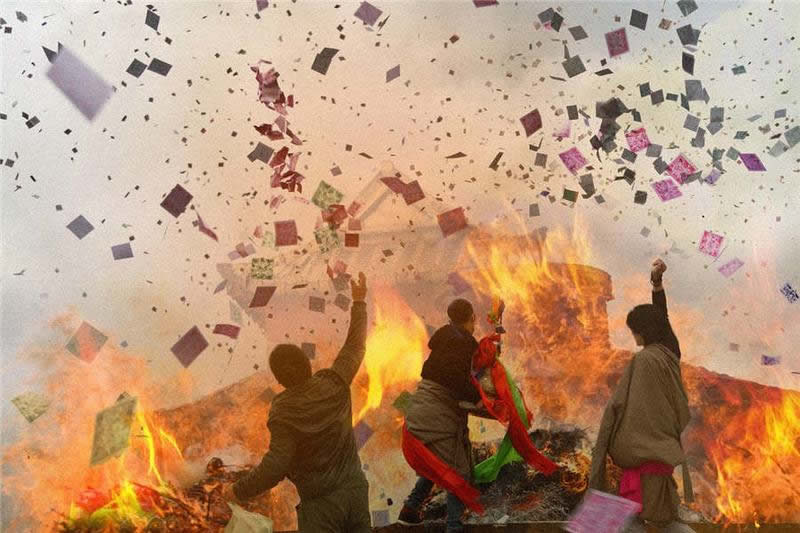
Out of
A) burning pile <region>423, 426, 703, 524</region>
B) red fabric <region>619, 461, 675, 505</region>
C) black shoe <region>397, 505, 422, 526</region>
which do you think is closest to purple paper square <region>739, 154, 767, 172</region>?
burning pile <region>423, 426, 703, 524</region>

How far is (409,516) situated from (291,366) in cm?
152

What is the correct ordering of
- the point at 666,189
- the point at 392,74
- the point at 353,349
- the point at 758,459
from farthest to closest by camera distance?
the point at 666,189
the point at 392,74
the point at 758,459
the point at 353,349

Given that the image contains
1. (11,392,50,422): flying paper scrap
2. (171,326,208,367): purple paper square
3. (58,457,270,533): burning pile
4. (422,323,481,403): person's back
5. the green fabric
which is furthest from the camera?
(171,326,208,367): purple paper square

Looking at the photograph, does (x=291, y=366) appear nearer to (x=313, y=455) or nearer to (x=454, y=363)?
(x=313, y=455)

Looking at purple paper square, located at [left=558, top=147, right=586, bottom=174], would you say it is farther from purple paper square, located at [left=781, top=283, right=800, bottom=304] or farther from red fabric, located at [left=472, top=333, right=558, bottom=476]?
purple paper square, located at [left=781, top=283, right=800, bottom=304]

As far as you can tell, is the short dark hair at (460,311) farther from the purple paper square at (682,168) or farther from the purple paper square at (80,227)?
the purple paper square at (80,227)

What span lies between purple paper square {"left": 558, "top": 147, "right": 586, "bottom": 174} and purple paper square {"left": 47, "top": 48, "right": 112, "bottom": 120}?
11.4 feet

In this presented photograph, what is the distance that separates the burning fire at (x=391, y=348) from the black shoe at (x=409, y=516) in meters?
0.79

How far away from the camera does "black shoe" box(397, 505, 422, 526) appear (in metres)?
5.35

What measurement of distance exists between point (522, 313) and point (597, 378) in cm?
75

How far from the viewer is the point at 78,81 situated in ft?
19.5

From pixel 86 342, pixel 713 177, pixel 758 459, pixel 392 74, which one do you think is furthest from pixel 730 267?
pixel 86 342

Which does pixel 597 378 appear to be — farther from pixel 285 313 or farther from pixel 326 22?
pixel 326 22

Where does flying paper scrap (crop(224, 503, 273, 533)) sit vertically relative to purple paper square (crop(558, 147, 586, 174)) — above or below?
below
